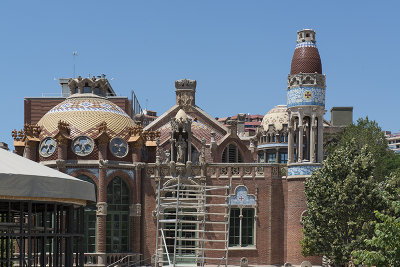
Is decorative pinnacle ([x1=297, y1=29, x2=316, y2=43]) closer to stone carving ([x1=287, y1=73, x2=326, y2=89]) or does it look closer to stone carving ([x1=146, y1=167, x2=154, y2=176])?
stone carving ([x1=287, y1=73, x2=326, y2=89])

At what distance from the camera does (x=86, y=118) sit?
163ft

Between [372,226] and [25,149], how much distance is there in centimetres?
2148

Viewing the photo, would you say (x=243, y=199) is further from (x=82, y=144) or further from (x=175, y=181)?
(x=82, y=144)

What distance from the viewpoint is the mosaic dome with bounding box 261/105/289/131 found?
97450 millimetres

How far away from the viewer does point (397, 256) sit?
91.7 ft

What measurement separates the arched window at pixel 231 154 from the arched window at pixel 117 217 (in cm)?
1445

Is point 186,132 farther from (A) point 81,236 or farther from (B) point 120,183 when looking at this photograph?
(A) point 81,236

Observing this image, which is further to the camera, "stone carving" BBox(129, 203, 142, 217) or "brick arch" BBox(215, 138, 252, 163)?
"brick arch" BBox(215, 138, 252, 163)

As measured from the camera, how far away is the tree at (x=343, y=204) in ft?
131

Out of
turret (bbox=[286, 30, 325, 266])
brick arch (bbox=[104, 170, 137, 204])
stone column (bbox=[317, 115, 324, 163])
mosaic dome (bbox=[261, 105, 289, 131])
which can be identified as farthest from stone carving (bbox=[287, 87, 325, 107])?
mosaic dome (bbox=[261, 105, 289, 131])

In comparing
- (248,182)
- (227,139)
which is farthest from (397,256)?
(227,139)

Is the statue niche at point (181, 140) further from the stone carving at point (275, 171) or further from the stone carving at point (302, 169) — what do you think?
the stone carving at point (302, 169)

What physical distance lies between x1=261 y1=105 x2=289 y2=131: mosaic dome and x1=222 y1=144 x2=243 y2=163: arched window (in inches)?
1308

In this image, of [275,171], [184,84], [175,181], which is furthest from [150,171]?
[184,84]
